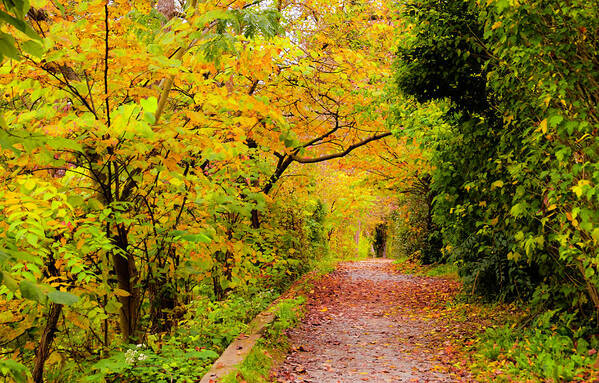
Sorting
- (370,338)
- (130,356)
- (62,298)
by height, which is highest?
(62,298)

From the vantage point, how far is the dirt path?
18.0 feet

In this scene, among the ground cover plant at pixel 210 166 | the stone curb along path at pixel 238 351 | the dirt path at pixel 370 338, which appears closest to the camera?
the ground cover plant at pixel 210 166

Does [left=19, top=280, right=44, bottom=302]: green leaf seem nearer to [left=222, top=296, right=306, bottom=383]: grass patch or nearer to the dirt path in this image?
[left=222, top=296, right=306, bottom=383]: grass patch

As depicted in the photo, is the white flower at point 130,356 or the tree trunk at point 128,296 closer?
the white flower at point 130,356

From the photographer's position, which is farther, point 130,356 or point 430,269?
point 430,269

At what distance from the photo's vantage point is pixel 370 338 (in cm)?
732

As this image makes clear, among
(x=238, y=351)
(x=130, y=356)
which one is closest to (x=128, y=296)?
(x=130, y=356)

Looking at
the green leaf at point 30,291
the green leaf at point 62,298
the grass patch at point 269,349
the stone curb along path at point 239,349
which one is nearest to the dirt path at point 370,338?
the grass patch at point 269,349

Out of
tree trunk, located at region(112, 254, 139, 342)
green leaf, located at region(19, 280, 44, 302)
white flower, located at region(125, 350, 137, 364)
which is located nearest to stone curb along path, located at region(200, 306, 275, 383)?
white flower, located at region(125, 350, 137, 364)

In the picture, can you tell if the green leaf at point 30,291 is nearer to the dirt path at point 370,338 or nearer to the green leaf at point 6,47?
the green leaf at point 6,47

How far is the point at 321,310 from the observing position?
30.0 ft

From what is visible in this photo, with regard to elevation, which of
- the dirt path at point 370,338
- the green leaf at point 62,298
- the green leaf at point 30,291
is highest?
the green leaf at point 30,291

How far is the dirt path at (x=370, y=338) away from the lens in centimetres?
549

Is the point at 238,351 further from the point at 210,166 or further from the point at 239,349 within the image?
the point at 210,166
